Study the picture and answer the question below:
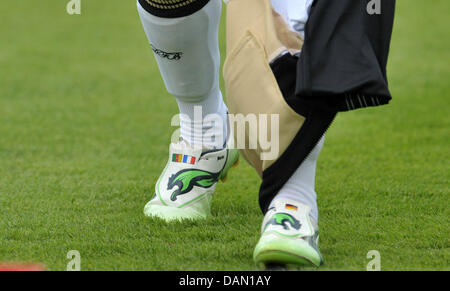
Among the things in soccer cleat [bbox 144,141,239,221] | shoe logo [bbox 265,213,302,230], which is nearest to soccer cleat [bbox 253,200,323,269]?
shoe logo [bbox 265,213,302,230]

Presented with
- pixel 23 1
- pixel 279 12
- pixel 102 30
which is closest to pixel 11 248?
pixel 279 12

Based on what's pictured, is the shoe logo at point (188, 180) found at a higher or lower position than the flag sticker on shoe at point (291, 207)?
higher

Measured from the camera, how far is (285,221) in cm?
158

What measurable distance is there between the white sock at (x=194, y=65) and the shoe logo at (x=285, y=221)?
54 cm

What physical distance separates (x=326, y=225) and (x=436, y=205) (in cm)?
37

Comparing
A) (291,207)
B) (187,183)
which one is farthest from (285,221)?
(187,183)

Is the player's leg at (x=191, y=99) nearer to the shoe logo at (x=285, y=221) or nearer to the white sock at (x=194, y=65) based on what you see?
the white sock at (x=194, y=65)

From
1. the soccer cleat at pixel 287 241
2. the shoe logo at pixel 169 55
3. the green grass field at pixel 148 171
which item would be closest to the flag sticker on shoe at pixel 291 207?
A: the soccer cleat at pixel 287 241

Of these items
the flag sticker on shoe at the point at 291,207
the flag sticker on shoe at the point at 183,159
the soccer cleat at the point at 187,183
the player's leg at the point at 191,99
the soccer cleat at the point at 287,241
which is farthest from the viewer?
the flag sticker on shoe at the point at 183,159

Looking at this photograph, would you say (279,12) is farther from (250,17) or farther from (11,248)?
(11,248)

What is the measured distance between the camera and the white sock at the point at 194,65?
184cm

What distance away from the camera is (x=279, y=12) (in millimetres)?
1610

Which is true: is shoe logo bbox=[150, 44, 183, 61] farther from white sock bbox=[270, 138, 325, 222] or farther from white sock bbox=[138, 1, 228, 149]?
white sock bbox=[270, 138, 325, 222]

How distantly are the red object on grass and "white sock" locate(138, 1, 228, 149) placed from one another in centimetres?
65
